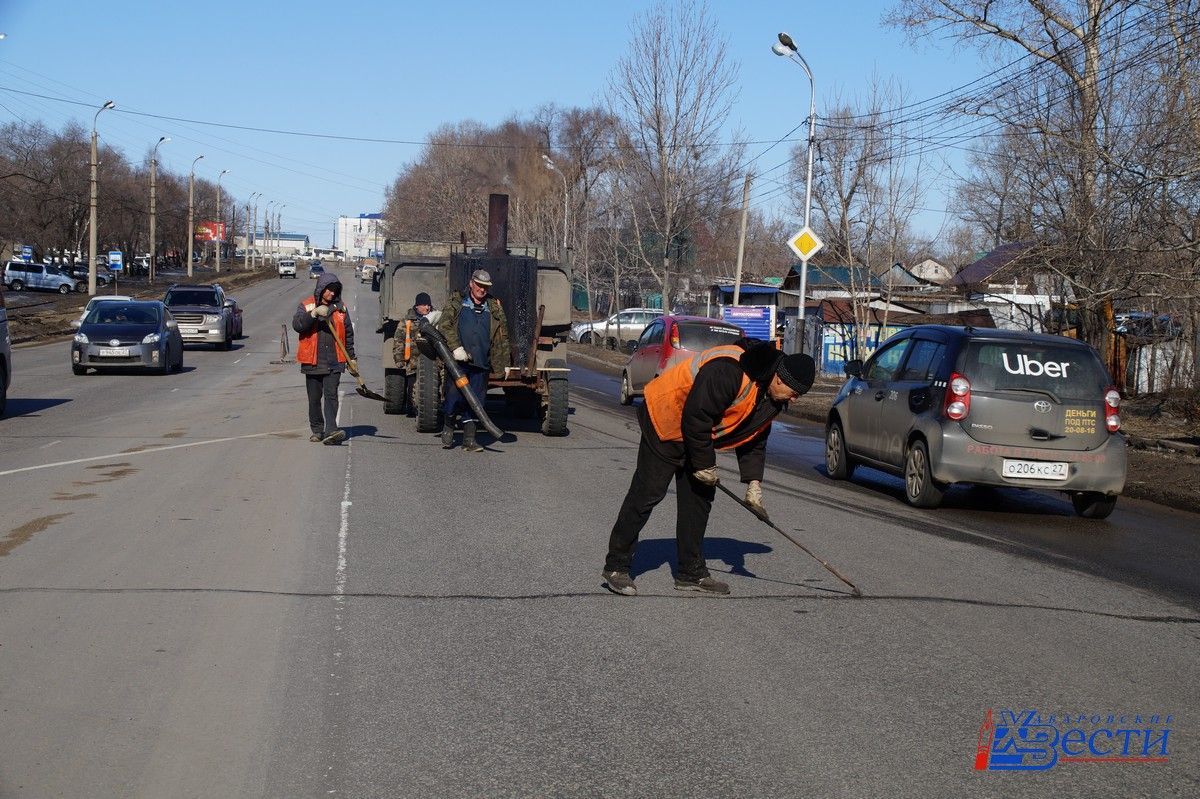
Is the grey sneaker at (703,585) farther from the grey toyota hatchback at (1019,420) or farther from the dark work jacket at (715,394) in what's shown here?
the grey toyota hatchback at (1019,420)

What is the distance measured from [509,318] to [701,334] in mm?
5131

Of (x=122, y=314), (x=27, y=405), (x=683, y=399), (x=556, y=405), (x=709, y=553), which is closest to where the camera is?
(x=683, y=399)

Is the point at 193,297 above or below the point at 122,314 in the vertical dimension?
above

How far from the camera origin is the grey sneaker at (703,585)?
7.14 metres

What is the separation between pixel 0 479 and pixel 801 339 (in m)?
16.9

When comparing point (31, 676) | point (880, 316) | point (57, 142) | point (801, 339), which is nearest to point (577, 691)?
point (31, 676)

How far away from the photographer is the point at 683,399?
6836 mm

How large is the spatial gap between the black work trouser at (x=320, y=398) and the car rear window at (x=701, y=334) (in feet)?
24.7

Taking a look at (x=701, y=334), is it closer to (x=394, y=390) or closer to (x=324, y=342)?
(x=394, y=390)

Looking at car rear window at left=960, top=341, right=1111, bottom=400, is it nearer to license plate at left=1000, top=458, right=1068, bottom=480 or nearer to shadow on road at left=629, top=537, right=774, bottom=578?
license plate at left=1000, top=458, right=1068, bottom=480

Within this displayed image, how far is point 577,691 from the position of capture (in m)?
5.28

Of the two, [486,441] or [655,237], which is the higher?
[655,237]

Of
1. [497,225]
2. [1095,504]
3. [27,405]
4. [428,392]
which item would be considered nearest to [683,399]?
[1095,504]

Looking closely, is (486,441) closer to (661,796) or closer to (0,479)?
(0,479)
